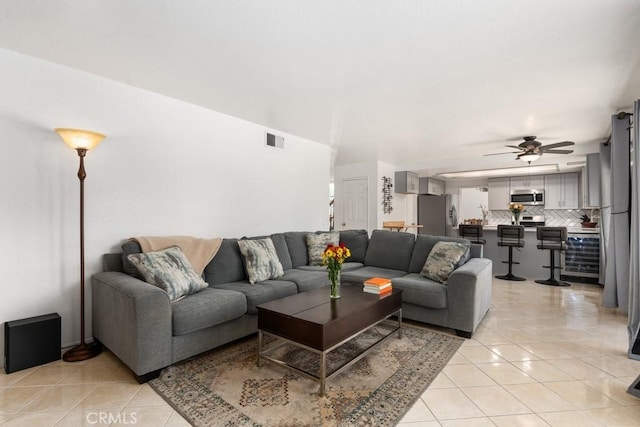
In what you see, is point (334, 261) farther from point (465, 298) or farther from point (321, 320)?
point (465, 298)

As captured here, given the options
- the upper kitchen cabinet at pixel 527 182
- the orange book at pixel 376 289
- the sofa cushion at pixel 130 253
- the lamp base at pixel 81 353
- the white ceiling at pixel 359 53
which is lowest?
the lamp base at pixel 81 353

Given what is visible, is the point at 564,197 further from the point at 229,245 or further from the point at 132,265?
the point at 132,265

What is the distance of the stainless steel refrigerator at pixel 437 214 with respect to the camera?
801 cm

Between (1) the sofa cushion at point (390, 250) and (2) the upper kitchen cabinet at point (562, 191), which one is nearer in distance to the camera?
(1) the sofa cushion at point (390, 250)

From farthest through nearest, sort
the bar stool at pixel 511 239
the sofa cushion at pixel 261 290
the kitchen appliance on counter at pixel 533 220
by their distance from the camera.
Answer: the kitchen appliance on counter at pixel 533 220
the bar stool at pixel 511 239
the sofa cushion at pixel 261 290

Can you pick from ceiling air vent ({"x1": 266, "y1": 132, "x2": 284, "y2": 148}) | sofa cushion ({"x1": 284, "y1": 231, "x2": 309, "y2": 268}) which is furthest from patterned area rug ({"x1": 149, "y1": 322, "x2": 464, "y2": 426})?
ceiling air vent ({"x1": 266, "y1": 132, "x2": 284, "y2": 148})

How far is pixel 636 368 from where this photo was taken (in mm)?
2332

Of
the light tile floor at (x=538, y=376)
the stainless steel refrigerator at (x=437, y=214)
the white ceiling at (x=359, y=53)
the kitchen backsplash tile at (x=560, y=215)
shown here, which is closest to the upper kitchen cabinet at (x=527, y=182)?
the kitchen backsplash tile at (x=560, y=215)

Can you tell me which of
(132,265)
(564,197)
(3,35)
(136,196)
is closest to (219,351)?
(132,265)

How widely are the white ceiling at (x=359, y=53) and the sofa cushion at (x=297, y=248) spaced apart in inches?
62.2

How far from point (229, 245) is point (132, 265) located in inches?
38.1

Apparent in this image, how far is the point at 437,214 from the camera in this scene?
816 cm

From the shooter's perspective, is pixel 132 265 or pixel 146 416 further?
pixel 132 265

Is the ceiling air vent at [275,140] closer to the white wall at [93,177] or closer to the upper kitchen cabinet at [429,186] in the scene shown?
the white wall at [93,177]
